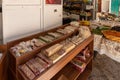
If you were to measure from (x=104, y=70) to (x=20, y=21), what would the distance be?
1801 mm

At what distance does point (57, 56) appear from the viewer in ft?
4.37

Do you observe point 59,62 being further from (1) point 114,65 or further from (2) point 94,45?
(1) point 114,65

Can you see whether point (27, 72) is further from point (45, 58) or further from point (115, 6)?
point (115, 6)

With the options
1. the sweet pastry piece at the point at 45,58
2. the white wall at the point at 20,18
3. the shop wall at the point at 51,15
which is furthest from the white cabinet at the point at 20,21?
the sweet pastry piece at the point at 45,58

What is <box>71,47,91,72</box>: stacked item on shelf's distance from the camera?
210cm

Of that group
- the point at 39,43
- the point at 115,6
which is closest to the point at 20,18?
the point at 39,43

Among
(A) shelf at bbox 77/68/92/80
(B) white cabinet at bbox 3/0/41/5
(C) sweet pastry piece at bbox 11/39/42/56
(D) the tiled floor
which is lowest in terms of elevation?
(D) the tiled floor

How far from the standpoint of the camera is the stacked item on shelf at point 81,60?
2096mm

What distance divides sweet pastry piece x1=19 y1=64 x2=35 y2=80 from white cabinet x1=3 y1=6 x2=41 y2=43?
67 cm

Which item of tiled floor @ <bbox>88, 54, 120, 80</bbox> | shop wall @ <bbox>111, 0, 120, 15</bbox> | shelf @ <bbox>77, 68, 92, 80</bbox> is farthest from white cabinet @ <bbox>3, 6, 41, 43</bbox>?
shop wall @ <bbox>111, 0, 120, 15</bbox>

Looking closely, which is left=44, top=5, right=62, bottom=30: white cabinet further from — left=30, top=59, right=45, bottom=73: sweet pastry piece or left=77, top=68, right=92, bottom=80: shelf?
left=30, top=59, right=45, bottom=73: sweet pastry piece

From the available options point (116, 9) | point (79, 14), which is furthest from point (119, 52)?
point (79, 14)

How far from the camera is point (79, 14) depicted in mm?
4391

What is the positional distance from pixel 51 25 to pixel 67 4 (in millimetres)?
2478
